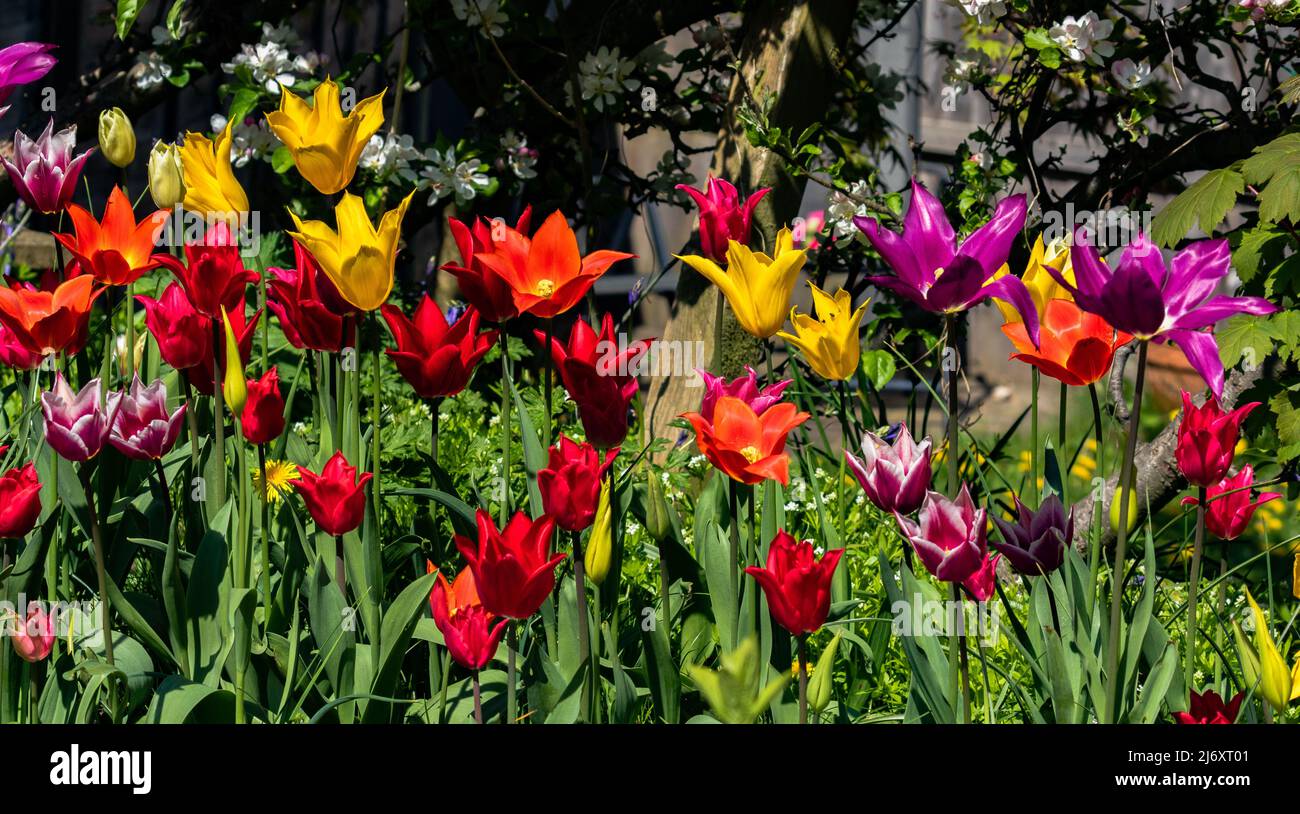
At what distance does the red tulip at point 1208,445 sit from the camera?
1.64 meters

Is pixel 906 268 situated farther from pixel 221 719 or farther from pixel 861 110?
pixel 861 110

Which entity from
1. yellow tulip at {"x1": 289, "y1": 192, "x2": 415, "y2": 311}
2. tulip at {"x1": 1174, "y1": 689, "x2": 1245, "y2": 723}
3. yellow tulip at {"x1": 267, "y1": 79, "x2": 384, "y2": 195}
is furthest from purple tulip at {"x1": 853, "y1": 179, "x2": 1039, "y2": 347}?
yellow tulip at {"x1": 267, "y1": 79, "x2": 384, "y2": 195}

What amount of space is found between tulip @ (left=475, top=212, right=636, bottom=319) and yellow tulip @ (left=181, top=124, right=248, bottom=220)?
18.6 inches

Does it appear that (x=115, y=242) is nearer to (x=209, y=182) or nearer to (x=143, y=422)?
(x=209, y=182)

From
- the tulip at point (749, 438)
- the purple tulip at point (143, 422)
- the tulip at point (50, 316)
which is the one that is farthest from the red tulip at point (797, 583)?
the tulip at point (50, 316)

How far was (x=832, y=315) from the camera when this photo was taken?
5.70ft

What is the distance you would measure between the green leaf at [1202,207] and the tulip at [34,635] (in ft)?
5.77

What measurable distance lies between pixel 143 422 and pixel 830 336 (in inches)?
34.3

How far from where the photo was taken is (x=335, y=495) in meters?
1.50

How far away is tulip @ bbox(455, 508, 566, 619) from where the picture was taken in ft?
4.21

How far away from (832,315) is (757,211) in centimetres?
159

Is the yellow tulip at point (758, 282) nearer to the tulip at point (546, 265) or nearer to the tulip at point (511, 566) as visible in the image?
the tulip at point (546, 265)

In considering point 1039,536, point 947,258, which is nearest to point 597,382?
point 947,258
